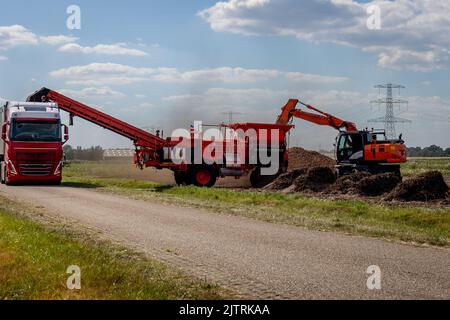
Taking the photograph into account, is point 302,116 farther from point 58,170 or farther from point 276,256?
point 276,256

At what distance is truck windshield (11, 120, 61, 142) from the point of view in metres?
32.1

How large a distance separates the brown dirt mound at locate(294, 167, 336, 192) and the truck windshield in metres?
13.0

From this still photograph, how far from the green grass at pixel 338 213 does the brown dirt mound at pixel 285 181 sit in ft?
14.1

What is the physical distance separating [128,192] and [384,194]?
11.2m

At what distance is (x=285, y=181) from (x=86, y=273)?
69.9ft

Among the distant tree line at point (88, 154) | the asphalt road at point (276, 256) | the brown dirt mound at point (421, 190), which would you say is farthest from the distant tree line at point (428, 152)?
the asphalt road at point (276, 256)

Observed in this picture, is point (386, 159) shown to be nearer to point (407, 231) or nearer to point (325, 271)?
point (407, 231)

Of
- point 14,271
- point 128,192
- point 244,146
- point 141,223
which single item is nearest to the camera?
point 14,271

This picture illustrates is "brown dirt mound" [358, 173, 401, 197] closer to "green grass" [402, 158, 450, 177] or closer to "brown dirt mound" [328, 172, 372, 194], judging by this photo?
"brown dirt mound" [328, 172, 372, 194]

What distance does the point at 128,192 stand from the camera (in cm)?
2794

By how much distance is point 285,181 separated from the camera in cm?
2977

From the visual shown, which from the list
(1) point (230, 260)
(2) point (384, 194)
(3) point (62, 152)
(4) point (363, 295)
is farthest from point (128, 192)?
(4) point (363, 295)

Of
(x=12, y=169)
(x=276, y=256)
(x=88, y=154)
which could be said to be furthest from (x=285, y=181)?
(x=88, y=154)

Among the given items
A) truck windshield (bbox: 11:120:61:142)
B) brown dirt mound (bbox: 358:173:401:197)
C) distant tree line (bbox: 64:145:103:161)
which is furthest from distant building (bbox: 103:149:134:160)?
brown dirt mound (bbox: 358:173:401:197)
